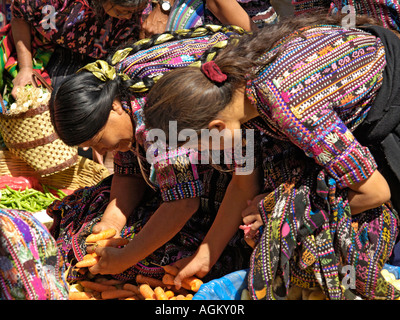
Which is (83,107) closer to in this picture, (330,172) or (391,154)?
(330,172)

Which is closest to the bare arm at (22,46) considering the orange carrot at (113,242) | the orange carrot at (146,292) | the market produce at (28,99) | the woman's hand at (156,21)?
the market produce at (28,99)

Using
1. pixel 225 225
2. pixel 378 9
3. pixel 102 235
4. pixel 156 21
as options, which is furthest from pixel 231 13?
pixel 102 235

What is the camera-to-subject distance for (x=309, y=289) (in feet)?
7.61

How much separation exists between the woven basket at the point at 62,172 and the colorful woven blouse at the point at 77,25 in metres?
0.75

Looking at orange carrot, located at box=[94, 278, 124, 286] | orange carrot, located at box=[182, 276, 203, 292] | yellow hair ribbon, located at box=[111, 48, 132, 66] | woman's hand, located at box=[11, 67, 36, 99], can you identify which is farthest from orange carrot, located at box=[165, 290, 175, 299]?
woman's hand, located at box=[11, 67, 36, 99]

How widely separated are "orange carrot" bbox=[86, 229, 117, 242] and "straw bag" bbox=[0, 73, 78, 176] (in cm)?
102

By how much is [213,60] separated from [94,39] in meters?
1.59

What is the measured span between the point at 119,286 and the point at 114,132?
0.77 m

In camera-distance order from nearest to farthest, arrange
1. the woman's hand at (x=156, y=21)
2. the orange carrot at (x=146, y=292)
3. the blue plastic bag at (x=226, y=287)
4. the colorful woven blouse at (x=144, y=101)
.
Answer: the blue plastic bag at (x=226, y=287), the colorful woven blouse at (x=144, y=101), the orange carrot at (x=146, y=292), the woman's hand at (x=156, y=21)

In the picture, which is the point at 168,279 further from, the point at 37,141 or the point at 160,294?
the point at 37,141

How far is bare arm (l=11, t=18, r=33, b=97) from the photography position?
3.62 meters

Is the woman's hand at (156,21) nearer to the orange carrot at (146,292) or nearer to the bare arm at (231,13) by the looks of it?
the bare arm at (231,13)

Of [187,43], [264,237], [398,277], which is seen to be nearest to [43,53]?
[187,43]

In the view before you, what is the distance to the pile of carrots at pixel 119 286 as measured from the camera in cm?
250
